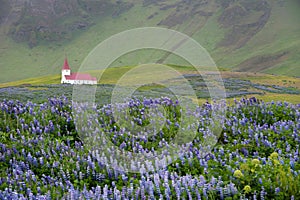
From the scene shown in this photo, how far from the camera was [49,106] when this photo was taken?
1138cm

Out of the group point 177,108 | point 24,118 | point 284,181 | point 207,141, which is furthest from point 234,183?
point 24,118

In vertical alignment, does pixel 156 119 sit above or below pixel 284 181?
above

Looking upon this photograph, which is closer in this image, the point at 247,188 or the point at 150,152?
A: the point at 247,188

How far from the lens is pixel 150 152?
7926 mm

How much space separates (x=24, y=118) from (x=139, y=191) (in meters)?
5.41

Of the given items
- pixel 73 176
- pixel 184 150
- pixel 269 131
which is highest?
pixel 269 131

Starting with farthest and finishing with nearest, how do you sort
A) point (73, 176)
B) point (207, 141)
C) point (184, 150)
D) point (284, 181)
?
point (207, 141)
point (184, 150)
point (73, 176)
point (284, 181)

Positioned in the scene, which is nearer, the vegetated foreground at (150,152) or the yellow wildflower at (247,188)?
the yellow wildflower at (247,188)

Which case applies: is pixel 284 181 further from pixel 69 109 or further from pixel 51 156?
pixel 69 109

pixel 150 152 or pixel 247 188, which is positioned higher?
pixel 150 152

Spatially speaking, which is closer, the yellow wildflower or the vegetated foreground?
the yellow wildflower

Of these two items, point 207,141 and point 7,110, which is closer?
point 207,141

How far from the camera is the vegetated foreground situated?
615 cm

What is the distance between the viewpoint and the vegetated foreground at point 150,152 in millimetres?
6152
